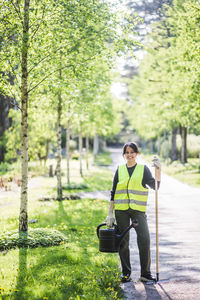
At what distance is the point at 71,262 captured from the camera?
6.21 meters

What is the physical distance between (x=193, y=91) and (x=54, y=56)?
416 inches

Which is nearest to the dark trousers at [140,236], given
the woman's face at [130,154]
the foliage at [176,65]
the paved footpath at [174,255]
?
the paved footpath at [174,255]

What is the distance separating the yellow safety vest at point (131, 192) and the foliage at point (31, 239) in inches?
105

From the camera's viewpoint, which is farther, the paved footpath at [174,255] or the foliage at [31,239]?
the foliage at [31,239]

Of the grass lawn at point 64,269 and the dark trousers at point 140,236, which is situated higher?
the dark trousers at point 140,236

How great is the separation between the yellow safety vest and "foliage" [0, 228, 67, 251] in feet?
8.79

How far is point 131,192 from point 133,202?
0.15 meters

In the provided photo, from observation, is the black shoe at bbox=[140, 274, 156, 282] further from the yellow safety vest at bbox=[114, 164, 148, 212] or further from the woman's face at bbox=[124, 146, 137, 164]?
the woman's face at bbox=[124, 146, 137, 164]

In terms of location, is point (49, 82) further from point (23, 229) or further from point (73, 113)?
point (73, 113)

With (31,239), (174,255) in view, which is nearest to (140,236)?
(174,255)

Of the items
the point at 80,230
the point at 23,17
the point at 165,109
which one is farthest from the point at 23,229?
the point at 165,109

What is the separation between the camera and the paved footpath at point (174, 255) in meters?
4.86

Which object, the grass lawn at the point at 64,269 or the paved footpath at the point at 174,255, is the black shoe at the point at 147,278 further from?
the grass lawn at the point at 64,269

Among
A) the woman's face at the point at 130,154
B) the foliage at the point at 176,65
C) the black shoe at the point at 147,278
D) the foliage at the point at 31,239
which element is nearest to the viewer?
the black shoe at the point at 147,278
